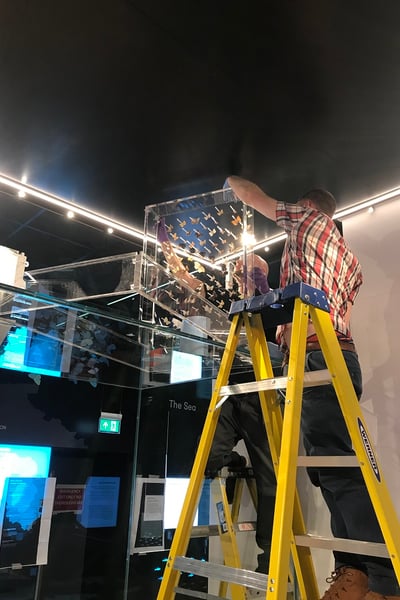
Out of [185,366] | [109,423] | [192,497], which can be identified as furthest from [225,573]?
[109,423]

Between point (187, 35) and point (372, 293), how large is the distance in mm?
1459

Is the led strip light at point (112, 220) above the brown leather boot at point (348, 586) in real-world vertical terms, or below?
above

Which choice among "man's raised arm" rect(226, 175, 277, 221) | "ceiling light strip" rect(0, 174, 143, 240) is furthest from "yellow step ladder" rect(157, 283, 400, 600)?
"ceiling light strip" rect(0, 174, 143, 240)

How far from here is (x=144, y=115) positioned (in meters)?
2.15

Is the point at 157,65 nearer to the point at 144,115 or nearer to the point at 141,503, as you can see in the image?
the point at 144,115

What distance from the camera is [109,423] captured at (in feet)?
9.20

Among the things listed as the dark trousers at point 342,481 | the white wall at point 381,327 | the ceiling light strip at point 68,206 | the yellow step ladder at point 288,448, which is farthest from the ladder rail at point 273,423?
the ceiling light strip at point 68,206

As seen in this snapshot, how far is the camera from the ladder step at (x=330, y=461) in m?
1.06

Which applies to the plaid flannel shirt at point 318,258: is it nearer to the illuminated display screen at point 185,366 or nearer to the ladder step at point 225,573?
the illuminated display screen at point 185,366

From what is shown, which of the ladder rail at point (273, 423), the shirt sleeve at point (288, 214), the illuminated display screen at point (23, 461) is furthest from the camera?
the illuminated display screen at point (23, 461)

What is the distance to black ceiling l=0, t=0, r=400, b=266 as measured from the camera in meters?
1.67

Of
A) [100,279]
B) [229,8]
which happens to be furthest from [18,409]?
[229,8]

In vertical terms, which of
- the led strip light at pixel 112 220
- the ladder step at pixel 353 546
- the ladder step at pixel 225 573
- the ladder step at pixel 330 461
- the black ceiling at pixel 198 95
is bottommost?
the ladder step at pixel 225 573

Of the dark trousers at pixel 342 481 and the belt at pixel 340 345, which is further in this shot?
the belt at pixel 340 345
